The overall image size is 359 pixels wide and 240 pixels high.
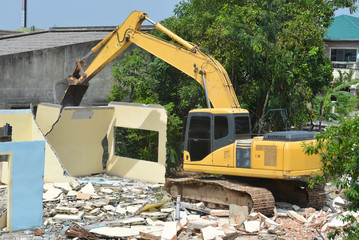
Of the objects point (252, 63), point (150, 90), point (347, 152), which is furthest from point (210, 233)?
point (150, 90)

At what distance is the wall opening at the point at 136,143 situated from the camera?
19906mm

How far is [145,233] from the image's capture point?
1097 centimetres

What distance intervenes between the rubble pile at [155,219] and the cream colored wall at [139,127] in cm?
227

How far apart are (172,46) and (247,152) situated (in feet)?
15.4

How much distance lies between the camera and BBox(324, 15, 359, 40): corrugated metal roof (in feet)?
151

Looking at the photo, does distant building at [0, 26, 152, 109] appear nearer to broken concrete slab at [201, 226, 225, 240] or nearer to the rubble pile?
the rubble pile

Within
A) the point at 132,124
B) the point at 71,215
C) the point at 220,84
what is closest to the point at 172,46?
the point at 220,84

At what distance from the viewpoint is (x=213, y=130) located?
13797mm

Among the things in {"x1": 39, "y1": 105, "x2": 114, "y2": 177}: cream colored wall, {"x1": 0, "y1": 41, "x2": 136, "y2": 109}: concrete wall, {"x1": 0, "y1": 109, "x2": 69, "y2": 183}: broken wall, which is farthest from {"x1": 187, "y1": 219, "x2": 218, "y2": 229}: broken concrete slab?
{"x1": 0, "y1": 41, "x2": 136, "y2": 109}: concrete wall

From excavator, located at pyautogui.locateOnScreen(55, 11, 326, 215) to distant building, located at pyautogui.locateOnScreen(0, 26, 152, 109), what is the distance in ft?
20.3

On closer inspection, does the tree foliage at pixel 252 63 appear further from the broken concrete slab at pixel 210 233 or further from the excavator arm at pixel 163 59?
the broken concrete slab at pixel 210 233

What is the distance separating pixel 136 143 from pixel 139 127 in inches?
93.3

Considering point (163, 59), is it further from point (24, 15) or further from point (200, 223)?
point (24, 15)

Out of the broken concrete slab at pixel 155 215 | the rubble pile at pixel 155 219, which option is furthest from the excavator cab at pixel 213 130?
the broken concrete slab at pixel 155 215
